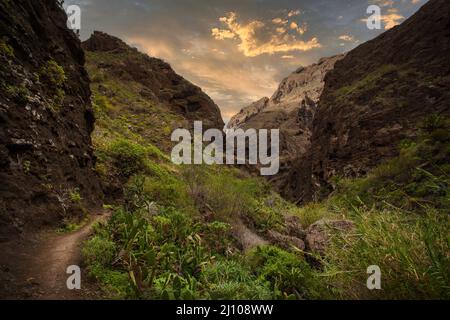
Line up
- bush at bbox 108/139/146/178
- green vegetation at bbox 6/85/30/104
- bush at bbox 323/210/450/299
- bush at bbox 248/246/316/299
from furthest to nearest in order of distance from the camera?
bush at bbox 108/139/146/178, green vegetation at bbox 6/85/30/104, bush at bbox 248/246/316/299, bush at bbox 323/210/450/299

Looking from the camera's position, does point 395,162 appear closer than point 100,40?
Yes

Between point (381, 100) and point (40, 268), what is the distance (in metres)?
31.0

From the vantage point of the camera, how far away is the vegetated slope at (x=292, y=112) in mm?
79375

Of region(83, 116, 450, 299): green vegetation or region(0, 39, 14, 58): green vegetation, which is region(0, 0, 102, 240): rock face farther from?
region(83, 116, 450, 299): green vegetation

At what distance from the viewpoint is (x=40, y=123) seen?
770 centimetres

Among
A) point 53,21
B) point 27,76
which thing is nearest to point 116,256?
point 27,76

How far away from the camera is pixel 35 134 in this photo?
732cm

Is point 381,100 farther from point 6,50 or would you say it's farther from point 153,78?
point 153,78

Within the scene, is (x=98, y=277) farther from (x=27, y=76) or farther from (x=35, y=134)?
(x=27, y=76)

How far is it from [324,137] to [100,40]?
128ft

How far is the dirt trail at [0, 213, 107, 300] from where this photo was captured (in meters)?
4.11

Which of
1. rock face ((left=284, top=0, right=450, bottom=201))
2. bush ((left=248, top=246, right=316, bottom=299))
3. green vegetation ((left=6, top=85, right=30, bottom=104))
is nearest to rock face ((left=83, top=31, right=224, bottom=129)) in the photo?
rock face ((left=284, top=0, right=450, bottom=201))

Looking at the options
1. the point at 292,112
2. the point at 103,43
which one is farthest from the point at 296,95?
the point at 103,43

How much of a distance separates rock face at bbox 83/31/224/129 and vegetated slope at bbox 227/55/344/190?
757 inches
